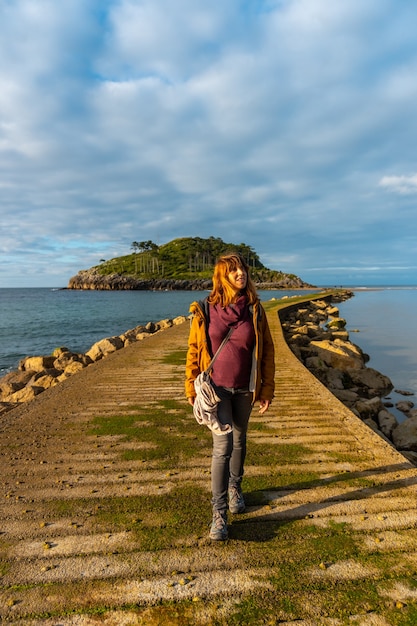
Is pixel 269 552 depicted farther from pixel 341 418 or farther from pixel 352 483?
pixel 341 418

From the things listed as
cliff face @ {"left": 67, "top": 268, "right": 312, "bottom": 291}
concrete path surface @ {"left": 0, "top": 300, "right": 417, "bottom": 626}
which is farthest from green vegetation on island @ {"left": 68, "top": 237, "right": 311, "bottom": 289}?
concrete path surface @ {"left": 0, "top": 300, "right": 417, "bottom": 626}

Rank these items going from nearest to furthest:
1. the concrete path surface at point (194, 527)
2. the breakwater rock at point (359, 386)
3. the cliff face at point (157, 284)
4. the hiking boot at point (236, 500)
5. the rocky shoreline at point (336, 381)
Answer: the concrete path surface at point (194, 527), the hiking boot at point (236, 500), the breakwater rock at point (359, 386), the rocky shoreline at point (336, 381), the cliff face at point (157, 284)

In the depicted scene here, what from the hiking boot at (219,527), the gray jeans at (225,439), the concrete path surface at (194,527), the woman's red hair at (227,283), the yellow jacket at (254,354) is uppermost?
the woman's red hair at (227,283)

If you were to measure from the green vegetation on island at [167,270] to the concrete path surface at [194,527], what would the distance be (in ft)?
393

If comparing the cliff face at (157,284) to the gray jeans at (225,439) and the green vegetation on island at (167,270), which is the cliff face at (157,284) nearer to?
the green vegetation on island at (167,270)

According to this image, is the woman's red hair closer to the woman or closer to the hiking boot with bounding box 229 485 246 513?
the woman

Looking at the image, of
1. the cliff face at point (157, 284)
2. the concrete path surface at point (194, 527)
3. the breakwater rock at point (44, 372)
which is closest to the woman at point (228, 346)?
the concrete path surface at point (194, 527)

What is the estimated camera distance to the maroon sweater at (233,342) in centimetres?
319

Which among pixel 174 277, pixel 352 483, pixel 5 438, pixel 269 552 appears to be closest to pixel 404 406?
pixel 352 483

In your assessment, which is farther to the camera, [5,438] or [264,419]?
[264,419]

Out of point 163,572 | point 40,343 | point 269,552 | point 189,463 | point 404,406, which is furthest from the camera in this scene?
point 40,343

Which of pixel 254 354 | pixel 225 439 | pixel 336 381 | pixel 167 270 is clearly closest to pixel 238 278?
pixel 254 354

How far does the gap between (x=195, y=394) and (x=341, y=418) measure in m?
3.43

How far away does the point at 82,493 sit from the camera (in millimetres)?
3844
